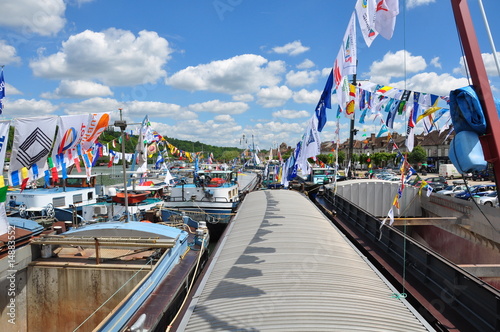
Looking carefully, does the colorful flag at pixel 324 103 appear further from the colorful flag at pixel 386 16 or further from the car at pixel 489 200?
the car at pixel 489 200

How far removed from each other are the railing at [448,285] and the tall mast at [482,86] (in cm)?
247

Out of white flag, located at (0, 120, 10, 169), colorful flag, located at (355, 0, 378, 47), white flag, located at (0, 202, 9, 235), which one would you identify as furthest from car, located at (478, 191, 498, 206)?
white flag, located at (0, 120, 10, 169)

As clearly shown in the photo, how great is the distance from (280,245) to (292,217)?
3215 millimetres

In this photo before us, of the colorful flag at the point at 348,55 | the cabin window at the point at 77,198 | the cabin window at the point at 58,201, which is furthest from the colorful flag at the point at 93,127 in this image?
the cabin window at the point at 77,198

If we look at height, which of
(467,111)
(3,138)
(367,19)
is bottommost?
(467,111)

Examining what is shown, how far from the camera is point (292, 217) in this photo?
10594mm

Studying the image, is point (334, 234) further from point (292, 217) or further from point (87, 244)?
point (87, 244)

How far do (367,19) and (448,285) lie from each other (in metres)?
4.87

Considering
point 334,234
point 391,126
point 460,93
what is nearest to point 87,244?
point 334,234

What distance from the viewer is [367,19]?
618cm

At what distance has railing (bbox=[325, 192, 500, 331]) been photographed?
15.8 feet

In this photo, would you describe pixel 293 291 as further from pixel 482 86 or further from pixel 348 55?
pixel 348 55

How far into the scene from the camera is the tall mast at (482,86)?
130 inches

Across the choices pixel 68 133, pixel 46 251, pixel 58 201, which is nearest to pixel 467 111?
pixel 46 251
